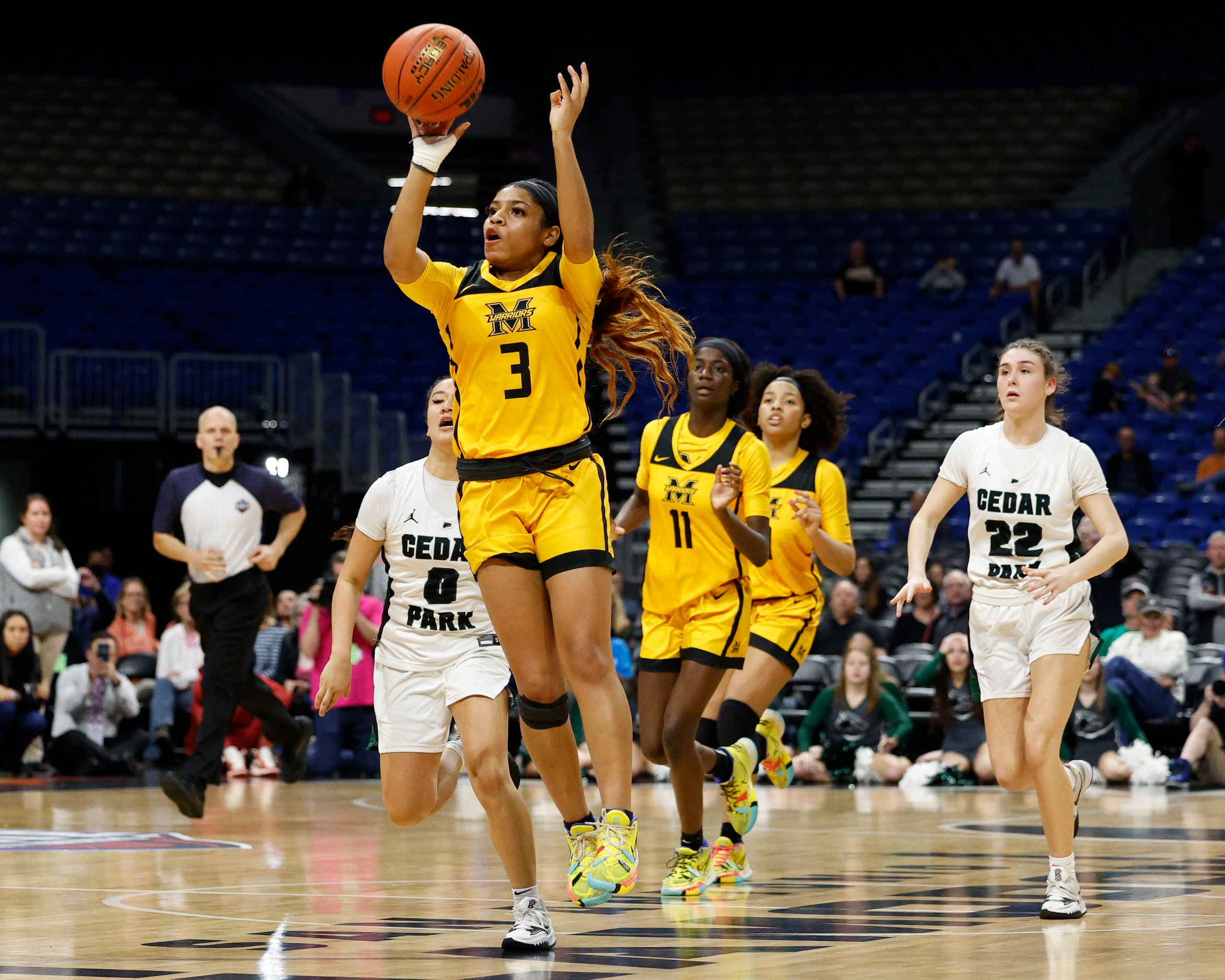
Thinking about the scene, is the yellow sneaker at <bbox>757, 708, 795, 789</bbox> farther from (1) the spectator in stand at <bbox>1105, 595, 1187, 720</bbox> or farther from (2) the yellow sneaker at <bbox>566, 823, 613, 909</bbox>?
(1) the spectator in stand at <bbox>1105, 595, 1187, 720</bbox>

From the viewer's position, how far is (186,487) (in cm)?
953

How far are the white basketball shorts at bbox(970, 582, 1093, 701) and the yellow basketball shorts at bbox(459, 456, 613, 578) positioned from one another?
1.61 metres

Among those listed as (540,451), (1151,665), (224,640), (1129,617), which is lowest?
(1151,665)

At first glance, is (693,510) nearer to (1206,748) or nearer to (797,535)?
(797,535)

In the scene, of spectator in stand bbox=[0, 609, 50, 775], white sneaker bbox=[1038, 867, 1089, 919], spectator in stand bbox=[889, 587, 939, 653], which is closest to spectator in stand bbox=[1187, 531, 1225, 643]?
spectator in stand bbox=[889, 587, 939, 653]

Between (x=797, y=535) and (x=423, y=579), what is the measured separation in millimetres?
2260

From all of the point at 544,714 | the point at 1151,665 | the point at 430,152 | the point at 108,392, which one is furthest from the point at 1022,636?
the point at 108,392

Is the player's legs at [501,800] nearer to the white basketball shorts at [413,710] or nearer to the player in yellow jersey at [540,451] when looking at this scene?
the player in yellow jersey at [540,451]

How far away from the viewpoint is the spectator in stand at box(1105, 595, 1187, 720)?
12664mm

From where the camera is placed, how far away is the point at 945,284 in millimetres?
21578

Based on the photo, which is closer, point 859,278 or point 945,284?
point 945,284

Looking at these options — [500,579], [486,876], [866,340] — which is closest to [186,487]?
[486,876]

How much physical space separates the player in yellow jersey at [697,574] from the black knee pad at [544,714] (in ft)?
4.91

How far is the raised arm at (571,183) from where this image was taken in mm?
4879
